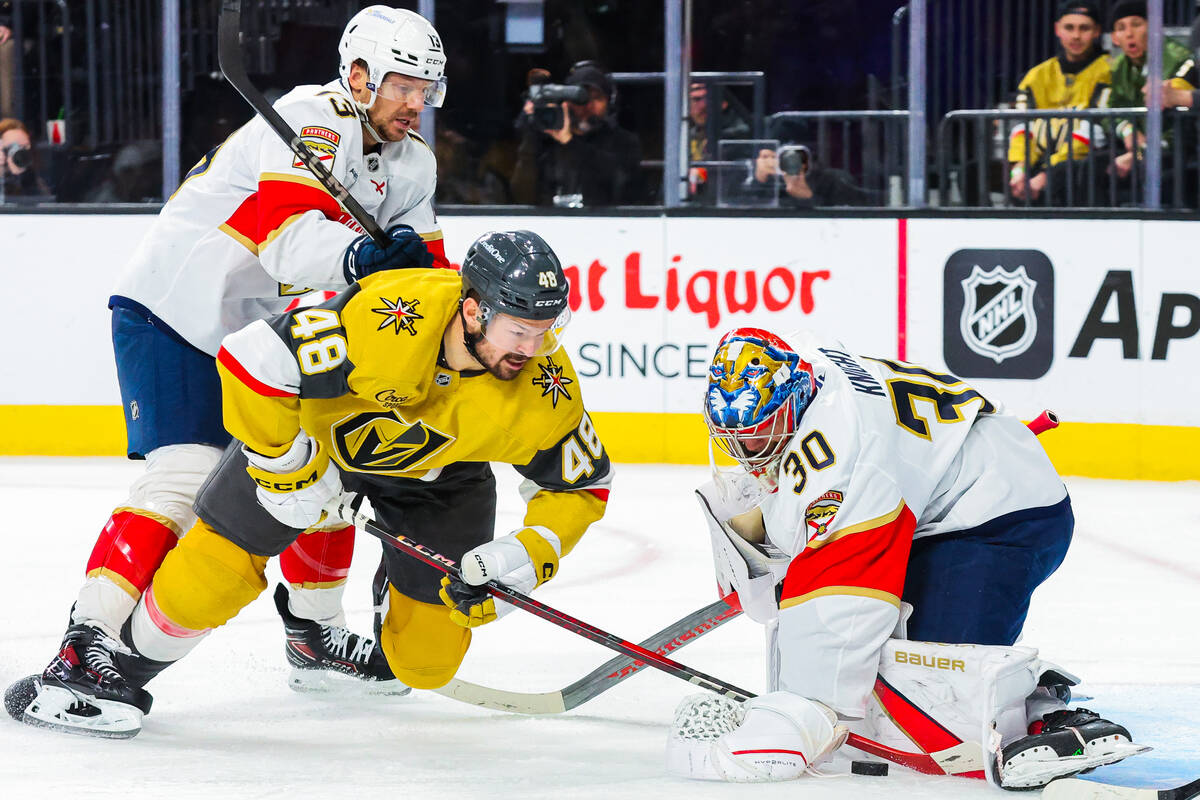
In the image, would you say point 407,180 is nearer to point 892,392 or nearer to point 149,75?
point 892,392

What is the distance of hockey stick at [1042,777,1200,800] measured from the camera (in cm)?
233

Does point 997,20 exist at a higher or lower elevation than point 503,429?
higher

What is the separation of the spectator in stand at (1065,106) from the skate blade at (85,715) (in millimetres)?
3861

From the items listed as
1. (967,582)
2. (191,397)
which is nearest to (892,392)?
(967,582)

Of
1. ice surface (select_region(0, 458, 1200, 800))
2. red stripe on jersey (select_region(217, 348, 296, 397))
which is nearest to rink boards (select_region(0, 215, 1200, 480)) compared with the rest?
ice surface (select_region(0, 458, 1200, 800))

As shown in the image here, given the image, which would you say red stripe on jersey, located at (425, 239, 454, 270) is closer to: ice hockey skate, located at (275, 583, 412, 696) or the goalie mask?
ice hockey skate, located at (275, 583, 412, 696)

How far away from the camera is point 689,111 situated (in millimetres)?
5984

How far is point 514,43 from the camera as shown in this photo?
6.13 meters

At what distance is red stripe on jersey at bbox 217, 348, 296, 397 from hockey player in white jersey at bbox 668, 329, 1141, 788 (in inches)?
27.1

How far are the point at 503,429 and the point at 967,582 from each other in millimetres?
773

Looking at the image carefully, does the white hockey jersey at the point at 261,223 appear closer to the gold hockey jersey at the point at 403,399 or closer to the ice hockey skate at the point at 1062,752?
the gold hockey jersey at the point at 403,399

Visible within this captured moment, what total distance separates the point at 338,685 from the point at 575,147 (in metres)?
3.26

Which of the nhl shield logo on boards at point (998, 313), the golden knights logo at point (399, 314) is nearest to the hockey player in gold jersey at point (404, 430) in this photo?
the golden knights logo at point (399, 314)

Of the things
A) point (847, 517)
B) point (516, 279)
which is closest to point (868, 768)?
point (847, 517)
